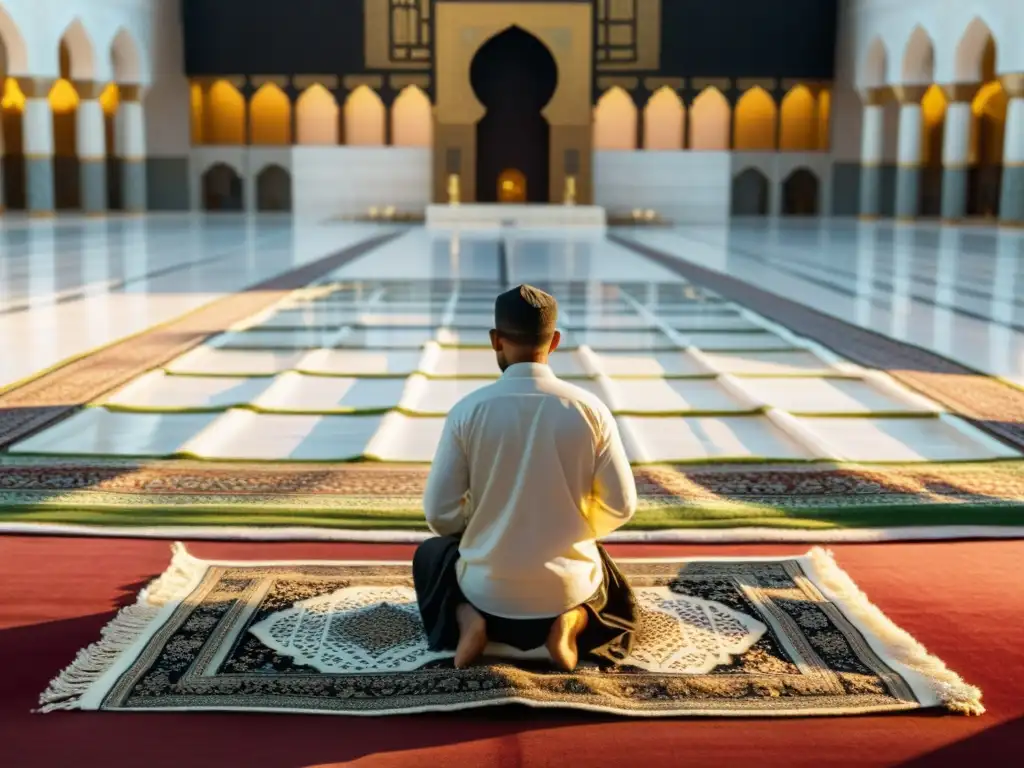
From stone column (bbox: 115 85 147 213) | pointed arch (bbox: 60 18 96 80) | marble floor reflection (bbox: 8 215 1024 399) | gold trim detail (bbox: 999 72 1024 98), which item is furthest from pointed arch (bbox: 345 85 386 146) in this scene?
gold trim detail (bbox: 999 72 1024 98)

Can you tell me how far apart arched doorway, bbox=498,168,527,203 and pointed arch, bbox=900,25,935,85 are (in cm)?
510

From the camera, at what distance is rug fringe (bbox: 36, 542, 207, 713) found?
1.51 metres

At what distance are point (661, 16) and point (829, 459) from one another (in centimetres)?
1598

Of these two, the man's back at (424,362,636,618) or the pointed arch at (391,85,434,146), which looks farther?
the pointed arch at (391,85,434,146)

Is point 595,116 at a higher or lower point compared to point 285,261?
higher

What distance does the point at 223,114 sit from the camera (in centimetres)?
1886

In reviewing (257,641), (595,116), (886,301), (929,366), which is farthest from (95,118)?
(257,641)

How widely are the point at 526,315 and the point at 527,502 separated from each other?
0.76 ft

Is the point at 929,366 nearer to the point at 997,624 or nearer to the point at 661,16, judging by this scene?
the point at 997,624

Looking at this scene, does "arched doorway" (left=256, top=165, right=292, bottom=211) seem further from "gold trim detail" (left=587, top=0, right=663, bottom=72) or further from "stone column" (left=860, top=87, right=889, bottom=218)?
"stone column" (left=860, top=87, right=889, bottom=218)

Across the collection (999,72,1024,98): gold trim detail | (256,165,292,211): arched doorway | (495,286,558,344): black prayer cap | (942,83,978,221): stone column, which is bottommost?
(495,286,558,344): black prayer cap

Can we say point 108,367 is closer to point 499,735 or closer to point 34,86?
point 499,735

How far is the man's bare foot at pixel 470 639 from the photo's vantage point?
5.19 ft

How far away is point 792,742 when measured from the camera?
4.65 ft
